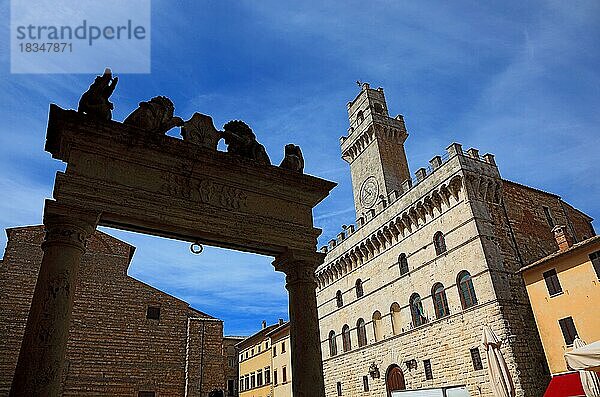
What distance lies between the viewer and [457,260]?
21.6 m

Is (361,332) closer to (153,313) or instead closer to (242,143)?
(153,313)

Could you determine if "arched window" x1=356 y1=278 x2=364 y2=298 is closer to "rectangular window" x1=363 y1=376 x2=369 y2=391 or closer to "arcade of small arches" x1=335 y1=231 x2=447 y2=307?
"arcade of small arches" x1=335 y1=231 x2=447 y2=307

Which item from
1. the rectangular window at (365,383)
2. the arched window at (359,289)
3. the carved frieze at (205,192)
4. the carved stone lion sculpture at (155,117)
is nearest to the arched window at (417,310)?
the arched window at (359,289)

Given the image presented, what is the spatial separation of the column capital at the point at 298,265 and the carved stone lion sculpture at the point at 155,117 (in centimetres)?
257

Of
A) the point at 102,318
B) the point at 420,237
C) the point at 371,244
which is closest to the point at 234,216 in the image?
the point at 102,318

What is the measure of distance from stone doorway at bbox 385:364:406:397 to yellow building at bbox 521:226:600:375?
840 centimetres

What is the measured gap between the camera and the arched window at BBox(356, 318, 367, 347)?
27606 mm

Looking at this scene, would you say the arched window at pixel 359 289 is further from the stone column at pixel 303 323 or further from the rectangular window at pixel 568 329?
the stone column at pixel 303 323

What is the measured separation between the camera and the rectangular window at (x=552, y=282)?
18109 millimetres

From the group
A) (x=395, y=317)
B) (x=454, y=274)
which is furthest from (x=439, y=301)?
(x=395, y=317)

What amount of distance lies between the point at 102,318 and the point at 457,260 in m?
17.1

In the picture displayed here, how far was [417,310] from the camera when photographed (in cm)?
2375

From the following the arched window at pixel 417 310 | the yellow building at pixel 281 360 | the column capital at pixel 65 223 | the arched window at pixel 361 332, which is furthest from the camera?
the yellow building at pixel 281 360

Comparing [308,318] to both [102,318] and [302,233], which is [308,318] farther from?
[102,318]
